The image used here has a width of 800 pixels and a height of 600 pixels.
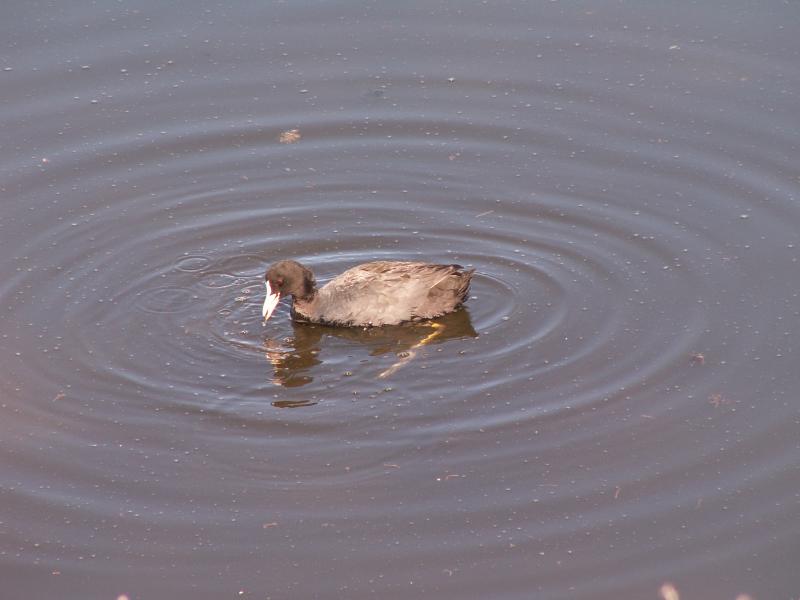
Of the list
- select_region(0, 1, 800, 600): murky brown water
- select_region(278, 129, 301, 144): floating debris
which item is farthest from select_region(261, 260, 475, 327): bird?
select_region(278, 129, 301, 144): floating debris

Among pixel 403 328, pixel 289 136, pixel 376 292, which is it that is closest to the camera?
pixel 376 292

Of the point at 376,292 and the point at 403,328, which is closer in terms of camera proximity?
the point at 376,292

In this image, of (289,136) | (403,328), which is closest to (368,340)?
(403,328)

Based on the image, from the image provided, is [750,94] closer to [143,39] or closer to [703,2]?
[703,2]

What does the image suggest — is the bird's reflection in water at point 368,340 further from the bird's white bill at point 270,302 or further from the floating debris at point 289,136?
the floating debris at point 289,136

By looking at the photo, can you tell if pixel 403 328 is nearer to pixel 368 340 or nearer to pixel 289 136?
pixel 368 340

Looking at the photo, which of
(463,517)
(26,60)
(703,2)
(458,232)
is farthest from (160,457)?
(703,2)

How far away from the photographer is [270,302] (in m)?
10.5

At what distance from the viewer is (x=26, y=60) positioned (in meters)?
13.5

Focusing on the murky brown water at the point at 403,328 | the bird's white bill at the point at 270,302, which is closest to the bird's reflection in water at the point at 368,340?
the murky brown water at the point at 403,328

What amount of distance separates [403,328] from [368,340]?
29 centimetres

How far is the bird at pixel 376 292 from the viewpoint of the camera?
410 inches

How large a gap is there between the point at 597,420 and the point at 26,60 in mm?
7079

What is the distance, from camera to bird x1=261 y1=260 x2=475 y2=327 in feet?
34.1
